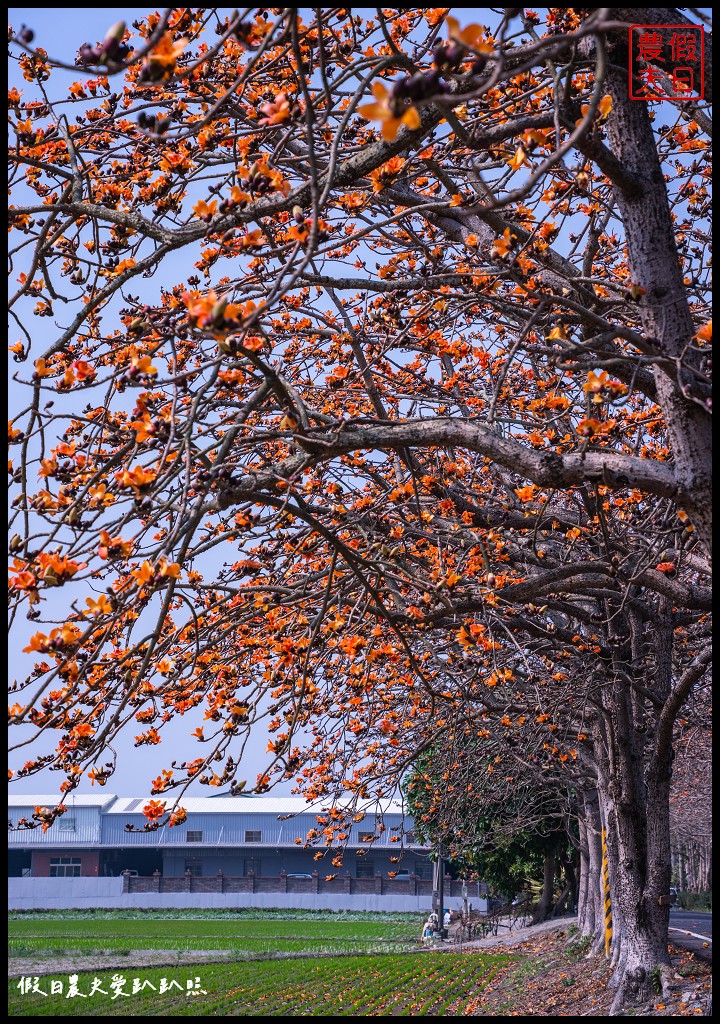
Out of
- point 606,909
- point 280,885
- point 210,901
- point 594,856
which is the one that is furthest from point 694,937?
point 210,901

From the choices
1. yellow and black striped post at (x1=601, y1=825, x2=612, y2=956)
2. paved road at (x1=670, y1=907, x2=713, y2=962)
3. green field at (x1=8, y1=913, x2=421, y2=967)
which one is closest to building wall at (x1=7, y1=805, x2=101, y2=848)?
green field at (x1=8, y1=913, x2=421, y2=967)

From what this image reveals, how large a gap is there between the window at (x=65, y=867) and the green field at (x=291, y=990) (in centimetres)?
2911

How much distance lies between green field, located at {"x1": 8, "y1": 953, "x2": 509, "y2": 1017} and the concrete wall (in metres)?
23.1

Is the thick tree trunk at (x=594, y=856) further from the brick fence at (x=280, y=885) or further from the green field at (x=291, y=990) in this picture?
the brick fence at (x=280, y=885)

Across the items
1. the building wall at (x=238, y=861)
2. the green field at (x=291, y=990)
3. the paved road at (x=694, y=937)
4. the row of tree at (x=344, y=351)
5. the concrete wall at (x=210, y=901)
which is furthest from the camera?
the building wall at (x=238, y=861)

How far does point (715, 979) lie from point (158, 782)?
2.73 m

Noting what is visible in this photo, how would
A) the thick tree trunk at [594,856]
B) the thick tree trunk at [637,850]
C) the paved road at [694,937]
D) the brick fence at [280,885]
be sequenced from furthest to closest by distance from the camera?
the brick fence at [280,885] → the thick tree trunk at [594,856] → the paved road at [694,937] → the thick tree trunk at [637,850]

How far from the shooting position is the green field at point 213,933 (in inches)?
938

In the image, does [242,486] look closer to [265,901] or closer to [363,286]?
[363,286]

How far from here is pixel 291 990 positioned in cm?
1444

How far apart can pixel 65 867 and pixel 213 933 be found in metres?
18.9

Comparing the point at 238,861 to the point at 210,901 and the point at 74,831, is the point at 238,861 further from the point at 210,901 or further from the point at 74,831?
the point at 74,831

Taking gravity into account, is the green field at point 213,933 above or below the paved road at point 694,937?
below

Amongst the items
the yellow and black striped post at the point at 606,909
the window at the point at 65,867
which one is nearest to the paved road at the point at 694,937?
the yellow and black striped post at the point at 606,909
